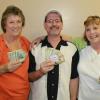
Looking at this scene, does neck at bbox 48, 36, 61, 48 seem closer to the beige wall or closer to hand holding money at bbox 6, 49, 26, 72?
hand holding money at bbox 6, 49, 26, 72

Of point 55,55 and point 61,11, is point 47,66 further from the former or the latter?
point 61,11

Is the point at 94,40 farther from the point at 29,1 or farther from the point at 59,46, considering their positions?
the point at 29,1

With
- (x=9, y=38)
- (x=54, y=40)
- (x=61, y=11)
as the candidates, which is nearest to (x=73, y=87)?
(x=54, y=40)

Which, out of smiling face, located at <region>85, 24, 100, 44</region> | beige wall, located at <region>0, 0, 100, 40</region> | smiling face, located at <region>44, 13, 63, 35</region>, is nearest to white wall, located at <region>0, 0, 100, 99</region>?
beige wall, located at <region>0, 0, 100, 40</region>

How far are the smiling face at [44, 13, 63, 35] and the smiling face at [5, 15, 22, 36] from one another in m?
Answer: 0.26

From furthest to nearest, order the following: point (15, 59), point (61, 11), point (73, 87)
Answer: point (61, 11) < point (73, 87) < point (15, 59)

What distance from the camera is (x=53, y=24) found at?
187cm

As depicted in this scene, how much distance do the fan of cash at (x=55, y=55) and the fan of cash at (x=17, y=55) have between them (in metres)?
0.21

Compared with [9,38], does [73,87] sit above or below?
below

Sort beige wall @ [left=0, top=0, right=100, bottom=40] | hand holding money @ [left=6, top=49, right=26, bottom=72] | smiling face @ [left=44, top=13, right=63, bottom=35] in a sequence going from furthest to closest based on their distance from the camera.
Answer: beige wall @ [left=0, top=0, right=100, bottom=40], smiling face @ [left=44, top=13, right=63, bottom=35], hand holding money @ [left=6, top=49, right=26, bottom=72]

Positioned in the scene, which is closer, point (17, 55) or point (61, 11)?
point (17, 55)

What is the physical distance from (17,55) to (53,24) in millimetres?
412

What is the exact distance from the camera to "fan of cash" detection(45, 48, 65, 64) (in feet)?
5.95

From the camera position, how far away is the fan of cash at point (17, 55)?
5.88ft
